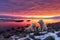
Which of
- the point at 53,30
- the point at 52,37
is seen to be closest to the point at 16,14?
the point at 53,30

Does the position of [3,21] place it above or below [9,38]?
above

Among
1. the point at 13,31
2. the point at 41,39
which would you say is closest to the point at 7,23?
the point at 13,31

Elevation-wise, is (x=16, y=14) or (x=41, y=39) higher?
(x=16, y=14)

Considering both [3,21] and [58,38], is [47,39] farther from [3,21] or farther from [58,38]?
[3,21]

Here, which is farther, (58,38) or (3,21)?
(3,21)

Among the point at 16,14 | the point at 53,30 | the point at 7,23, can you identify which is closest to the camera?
the point at 53,30

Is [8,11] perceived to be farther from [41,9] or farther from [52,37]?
[52,37]

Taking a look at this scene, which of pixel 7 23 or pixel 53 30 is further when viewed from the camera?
pixel 7 23

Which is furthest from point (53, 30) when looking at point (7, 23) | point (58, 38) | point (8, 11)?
point (8, 11)

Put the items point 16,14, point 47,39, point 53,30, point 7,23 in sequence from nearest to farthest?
point 47,39
point 53,30
point 7,23
point 16,14
